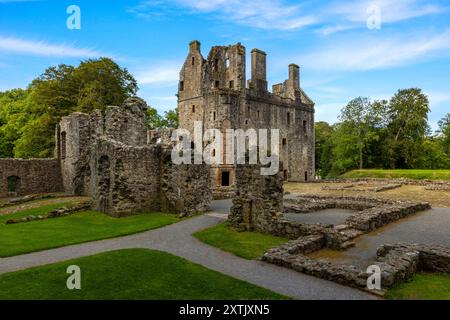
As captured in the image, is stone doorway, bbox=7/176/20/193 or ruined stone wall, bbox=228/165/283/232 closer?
ruined stone wall, bbox=228/165/283/232

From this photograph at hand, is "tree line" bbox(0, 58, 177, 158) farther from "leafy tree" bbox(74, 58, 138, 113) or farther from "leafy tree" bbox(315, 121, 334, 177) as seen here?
"leafy tree" bbox(315, 121, 334, 177)

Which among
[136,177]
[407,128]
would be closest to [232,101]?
[136,177]

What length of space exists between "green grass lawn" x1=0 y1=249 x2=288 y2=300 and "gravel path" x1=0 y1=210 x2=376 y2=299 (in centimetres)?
62

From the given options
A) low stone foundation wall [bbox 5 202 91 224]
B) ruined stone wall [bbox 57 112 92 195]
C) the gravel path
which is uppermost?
ruined stone wall [bbox 57 112 92 195]

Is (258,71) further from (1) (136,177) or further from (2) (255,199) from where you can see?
(2) (255,199)

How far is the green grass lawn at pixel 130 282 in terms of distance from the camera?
7.82 meters

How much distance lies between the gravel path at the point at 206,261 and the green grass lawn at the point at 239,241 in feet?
1.34

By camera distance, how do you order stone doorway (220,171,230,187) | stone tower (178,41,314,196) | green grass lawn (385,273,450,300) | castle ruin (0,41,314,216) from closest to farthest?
green grass lawn (385,273,450,300), castle ruin (0,41,314,216), stone doorway (220,171,230,187), stone tower (178,41,314,196)

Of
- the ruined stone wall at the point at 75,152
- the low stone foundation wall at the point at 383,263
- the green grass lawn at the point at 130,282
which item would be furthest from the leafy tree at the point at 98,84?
the low stone foundation wall at the point at 383,263

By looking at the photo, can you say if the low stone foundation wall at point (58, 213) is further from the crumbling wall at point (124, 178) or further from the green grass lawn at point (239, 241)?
the green grass lawn at point (239, 241)

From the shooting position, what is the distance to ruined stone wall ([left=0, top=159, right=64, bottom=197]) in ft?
91.1

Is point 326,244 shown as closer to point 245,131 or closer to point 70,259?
point 70,259

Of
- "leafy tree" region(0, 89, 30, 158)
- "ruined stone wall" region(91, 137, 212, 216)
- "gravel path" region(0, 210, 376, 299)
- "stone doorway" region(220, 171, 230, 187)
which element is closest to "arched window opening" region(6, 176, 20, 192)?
"ruined stone wall" region(91, 137, 212, 216)
